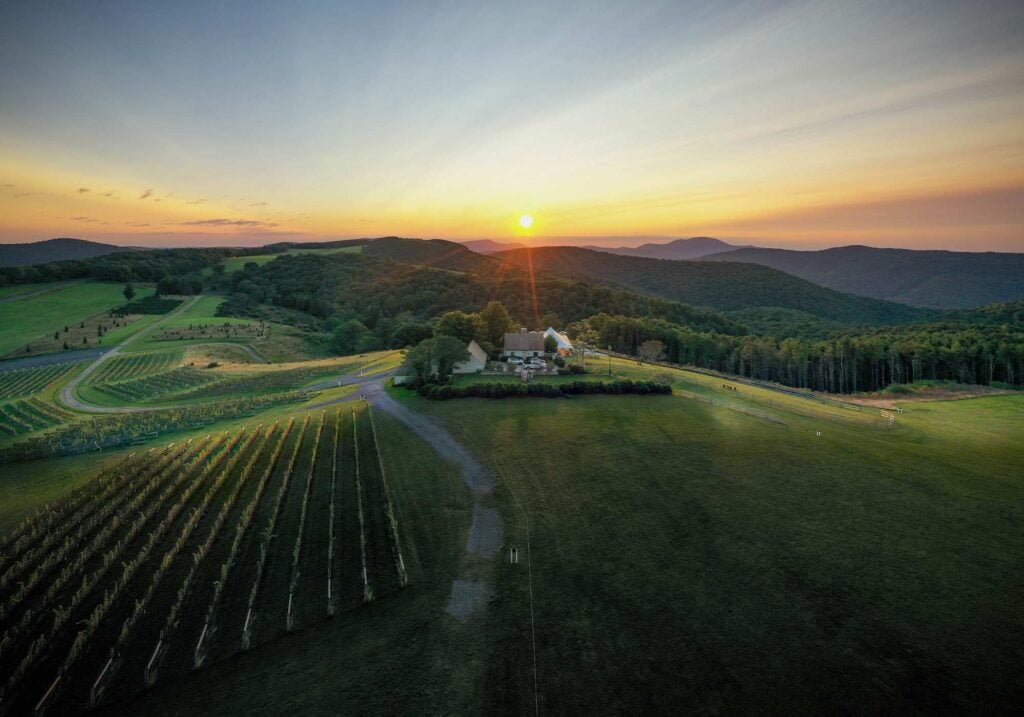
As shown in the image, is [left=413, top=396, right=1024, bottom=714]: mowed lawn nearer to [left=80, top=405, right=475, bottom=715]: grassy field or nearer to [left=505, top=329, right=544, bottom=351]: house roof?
[left=80, top=405, right=475, bottom=715]: grassy field

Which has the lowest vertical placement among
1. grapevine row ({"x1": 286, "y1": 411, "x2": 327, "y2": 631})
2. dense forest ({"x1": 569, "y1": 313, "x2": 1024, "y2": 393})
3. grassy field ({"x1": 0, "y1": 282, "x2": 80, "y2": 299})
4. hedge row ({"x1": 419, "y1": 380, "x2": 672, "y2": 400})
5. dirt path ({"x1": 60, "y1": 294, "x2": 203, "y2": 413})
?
dense forest ({"x1": 569, "y1": 313, "x2": 1024, "y2": 393})

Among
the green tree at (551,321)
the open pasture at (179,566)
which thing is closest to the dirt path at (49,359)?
the open pasture at (179,566)

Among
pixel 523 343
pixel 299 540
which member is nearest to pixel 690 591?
pixel 299 540

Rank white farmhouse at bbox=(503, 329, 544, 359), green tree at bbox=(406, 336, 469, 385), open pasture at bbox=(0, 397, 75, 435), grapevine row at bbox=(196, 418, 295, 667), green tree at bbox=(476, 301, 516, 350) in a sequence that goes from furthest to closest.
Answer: green tree at bbox=(476, 301, 516, 350) → white farmhouse at bbox=(503, 329, 544, 359) → green tree at bbox=(406, 336, 469, 385) → open pasture at bbox=(0, 397, 75, 435) → grapevine row at bbox=(196, 418, 295, 667)

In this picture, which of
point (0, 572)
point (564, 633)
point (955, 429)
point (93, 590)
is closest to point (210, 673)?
point (93, 590)

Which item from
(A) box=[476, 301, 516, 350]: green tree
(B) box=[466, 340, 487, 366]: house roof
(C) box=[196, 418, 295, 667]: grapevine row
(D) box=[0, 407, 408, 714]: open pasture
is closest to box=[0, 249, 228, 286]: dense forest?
(A) box=[476, 301, 516, 350]: green tree

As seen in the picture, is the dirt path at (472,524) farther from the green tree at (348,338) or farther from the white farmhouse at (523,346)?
the green tree at (348,338)
